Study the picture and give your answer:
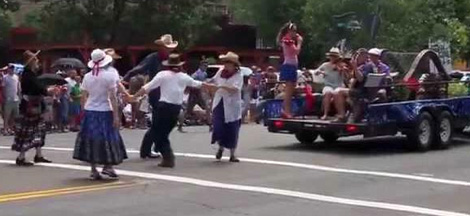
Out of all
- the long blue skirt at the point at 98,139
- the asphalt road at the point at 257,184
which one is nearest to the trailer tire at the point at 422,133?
the asphalt road at the point at 257,184

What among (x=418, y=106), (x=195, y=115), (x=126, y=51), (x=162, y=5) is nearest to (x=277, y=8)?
(x=126, y=51)

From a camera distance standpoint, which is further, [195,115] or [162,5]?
[162,5]

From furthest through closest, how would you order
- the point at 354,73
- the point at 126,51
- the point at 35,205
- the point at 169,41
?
the point at 126,51 < the point at 354,73 < the point at 169,41 < the point at 35,205

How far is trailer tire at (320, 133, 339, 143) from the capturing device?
1795 centimetres

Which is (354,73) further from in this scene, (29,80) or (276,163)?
(29,80)

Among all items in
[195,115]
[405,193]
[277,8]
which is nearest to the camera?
[405,193]

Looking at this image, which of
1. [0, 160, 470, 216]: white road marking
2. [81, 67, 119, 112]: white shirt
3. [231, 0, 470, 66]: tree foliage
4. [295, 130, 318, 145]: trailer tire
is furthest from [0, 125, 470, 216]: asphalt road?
[231, 0, 470, 66]: tree foliage

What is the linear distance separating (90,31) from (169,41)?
80.9ft

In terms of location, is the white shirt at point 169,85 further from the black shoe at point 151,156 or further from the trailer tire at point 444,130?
the trailer tire at point 444,130

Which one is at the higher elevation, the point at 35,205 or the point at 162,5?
the point at 162,5

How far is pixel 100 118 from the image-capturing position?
12.5 meters

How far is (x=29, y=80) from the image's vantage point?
1426cm

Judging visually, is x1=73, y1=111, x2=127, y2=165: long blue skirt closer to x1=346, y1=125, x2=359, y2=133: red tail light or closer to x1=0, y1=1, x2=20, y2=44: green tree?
x1=346, y1=125, x2=359, y2=133: red tail light

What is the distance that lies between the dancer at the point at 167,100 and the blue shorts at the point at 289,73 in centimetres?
337
